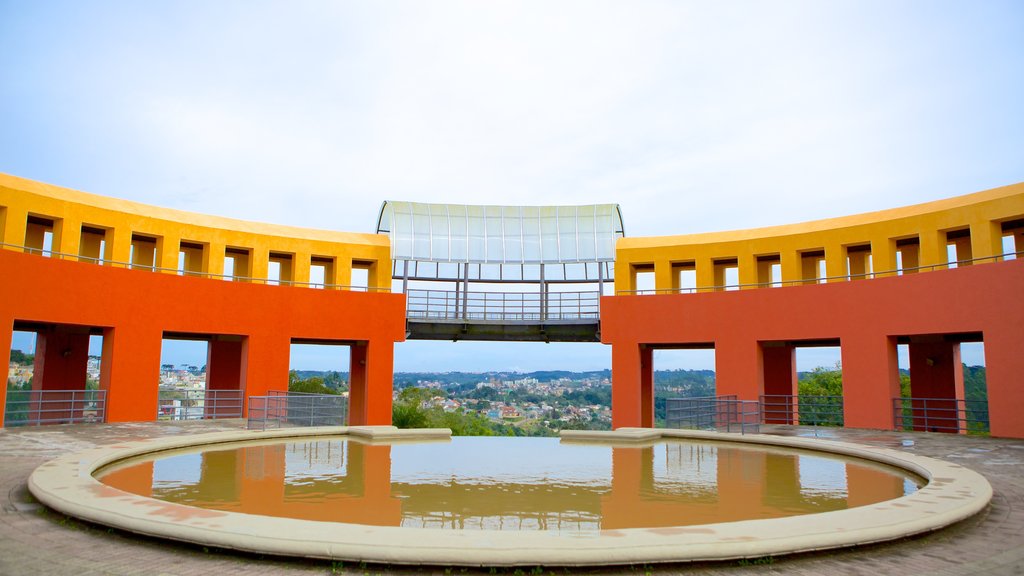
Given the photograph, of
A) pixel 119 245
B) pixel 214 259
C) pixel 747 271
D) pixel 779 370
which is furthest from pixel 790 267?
pixel 119 245

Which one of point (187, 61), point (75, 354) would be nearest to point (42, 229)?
point (75, 354)

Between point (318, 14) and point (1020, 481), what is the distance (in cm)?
1851

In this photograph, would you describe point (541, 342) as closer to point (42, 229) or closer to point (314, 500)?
point (42, 229)

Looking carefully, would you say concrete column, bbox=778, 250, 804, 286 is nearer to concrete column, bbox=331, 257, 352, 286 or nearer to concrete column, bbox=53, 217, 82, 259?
concrete column, bbox=331, 257, 352, 286

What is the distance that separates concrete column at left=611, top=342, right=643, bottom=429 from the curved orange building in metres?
0.07

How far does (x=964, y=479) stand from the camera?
8734mm

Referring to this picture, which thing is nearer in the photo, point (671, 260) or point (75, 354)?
point (75, 354)

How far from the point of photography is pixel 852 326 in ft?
66.6

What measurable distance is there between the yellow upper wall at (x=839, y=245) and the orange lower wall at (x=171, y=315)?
9572 millimetres

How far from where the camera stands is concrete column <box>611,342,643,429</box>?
23828 millimetres

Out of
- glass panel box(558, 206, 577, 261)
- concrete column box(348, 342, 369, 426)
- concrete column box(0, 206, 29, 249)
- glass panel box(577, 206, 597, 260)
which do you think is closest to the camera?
concrete column box(0, 206, 29, 249)

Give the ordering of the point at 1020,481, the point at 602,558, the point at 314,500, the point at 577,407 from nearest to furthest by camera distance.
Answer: the point at 602,558, the point at 314,500, the point at 1020,481, the point at 577,407

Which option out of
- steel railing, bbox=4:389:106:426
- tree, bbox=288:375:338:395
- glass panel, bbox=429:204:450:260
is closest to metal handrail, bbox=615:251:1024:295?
glass panel, bbox=429:204:450:260

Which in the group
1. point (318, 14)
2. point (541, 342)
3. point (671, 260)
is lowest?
point (541, 342)
